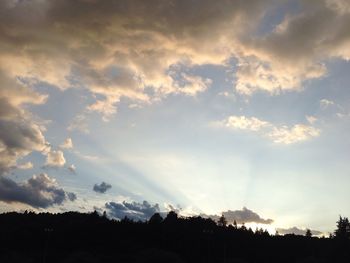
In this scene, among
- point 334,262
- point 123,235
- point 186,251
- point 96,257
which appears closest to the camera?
point 334,262

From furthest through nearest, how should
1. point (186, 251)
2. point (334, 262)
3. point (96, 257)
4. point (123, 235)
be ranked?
point (123, 235) → point (186, 251) → point (96, 257) → point (334, 262)

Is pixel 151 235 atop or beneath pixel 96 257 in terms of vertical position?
atop

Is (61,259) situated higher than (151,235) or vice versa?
(151,235)

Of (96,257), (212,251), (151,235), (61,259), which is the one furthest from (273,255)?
(61,259)

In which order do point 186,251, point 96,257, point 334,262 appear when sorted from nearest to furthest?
1. point 334,262
2. point 96,257
3. point 186,251

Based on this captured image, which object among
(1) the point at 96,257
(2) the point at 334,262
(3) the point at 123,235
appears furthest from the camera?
(3) the point at 123,235

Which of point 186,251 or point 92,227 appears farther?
point 92,227

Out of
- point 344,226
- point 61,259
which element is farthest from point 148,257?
point 344,226

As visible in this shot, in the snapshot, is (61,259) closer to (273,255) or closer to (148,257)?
(148,257)

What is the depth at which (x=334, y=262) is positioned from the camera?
149500mm

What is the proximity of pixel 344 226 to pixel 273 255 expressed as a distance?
31314 millimetres

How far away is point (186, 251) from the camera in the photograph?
7136 inches

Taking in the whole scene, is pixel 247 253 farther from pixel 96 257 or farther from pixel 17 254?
pixel 17 254

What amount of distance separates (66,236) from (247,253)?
2984 inches
